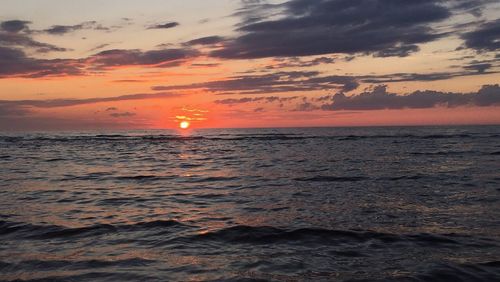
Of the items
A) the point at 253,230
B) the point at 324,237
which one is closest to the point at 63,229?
the point at 253,230

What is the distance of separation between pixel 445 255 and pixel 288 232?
373cm

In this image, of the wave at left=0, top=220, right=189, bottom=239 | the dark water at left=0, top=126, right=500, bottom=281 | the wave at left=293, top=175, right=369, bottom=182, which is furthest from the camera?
the wave at left=293, top=175, right=369, bottom=182

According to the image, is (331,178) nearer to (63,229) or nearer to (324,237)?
(324,237)

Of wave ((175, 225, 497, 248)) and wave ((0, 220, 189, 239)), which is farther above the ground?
wave ((0, 220, 189, 239))

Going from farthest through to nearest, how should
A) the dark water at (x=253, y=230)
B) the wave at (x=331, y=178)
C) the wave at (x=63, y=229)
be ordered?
the wave at (x=331, y=178)
the wave at (x=63, y=229)
the dark water at (x=253, y=230)

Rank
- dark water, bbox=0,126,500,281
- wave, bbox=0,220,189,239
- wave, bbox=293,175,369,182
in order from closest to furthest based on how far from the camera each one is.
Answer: dark water, bbox=0,126,500,281, wave, bbox=0,220,189,239, wave, bbox=293,175,369,182

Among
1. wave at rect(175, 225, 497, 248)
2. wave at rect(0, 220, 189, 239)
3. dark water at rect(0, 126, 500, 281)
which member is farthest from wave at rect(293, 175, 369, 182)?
wave at rect(0, 220, 189, 239)

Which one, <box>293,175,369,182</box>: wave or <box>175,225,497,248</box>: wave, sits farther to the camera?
<box>293,175,369,182</box>: wave

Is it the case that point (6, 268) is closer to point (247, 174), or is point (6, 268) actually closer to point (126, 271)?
point (126, 271)

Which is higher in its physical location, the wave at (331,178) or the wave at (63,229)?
the wave at (63,229)

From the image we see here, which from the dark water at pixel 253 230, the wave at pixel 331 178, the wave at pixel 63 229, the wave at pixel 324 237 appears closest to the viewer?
the dark water at pixel 253 230

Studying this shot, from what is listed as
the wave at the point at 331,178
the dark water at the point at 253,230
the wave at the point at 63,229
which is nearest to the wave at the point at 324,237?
the dark water at the point at 253,230

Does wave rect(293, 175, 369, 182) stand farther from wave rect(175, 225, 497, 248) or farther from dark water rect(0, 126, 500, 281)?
wave rect(175, 225, 497, 248)

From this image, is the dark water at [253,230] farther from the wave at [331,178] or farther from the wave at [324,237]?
the wave at [331,178]
